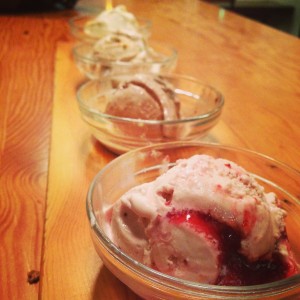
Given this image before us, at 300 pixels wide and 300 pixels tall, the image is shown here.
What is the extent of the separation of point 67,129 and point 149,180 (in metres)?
0.35

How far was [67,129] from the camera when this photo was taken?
93 centimetres

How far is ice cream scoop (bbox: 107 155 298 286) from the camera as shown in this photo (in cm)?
46

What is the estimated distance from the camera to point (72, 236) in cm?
58

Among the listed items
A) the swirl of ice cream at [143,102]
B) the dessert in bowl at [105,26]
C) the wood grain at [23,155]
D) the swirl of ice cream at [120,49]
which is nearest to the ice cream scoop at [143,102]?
the swirl of ice cream at [143,102]

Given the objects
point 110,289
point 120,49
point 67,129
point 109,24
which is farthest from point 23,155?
point 109,24

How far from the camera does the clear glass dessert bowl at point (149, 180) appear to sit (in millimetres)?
394

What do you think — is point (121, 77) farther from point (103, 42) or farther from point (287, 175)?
point (287, 175)

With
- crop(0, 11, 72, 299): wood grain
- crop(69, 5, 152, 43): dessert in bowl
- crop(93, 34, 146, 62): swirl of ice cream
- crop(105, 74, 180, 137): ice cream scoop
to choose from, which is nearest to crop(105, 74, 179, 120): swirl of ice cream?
crop(105, 74, 180, 137): ice cream scoop

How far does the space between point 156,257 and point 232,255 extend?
0.09 m

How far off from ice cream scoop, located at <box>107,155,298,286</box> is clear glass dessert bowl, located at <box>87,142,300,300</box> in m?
0.04

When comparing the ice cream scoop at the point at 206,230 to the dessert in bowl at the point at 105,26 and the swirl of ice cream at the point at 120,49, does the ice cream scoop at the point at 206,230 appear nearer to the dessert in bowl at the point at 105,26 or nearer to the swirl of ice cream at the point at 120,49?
the swirl of ice cream at the point at 120,49

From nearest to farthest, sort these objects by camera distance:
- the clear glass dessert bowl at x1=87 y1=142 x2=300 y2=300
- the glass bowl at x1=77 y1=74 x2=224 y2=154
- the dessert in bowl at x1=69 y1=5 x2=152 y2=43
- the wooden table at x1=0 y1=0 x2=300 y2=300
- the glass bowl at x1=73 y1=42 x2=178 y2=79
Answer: the clear glass dessert bowl at x1=87 y1=142 x2=300 y2=300, the wooden table at x1=0 y1=0 x2=300 y2=300, the glass bowl at x1=77 y1=74 x2=224 y2=154, the glass bowl at x1=73 y1=42 x2=178 y2=79, the dessert in bowl at x1=69 y1=5 x2=152 y2=43

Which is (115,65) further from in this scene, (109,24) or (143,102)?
(109,24)

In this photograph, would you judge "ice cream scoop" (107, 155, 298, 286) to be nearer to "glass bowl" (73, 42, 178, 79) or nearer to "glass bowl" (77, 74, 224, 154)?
"glass bowl" (77, 74, 224, 154)
